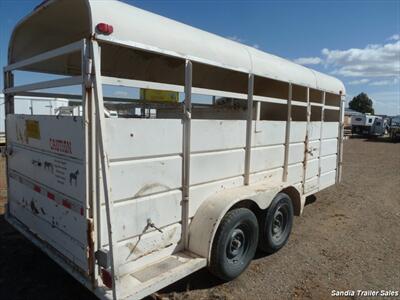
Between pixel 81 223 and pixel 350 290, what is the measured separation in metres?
2.75

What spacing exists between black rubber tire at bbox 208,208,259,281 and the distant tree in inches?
3260

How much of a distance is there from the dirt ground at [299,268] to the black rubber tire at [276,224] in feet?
0.51

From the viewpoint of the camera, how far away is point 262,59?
4012 mm

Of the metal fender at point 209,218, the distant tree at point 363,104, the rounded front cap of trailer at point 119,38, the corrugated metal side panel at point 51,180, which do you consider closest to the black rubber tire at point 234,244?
the metal fender at point 209,218

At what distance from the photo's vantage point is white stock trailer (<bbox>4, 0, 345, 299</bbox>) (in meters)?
2.42

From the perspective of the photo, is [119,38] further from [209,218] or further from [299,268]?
[299,268]

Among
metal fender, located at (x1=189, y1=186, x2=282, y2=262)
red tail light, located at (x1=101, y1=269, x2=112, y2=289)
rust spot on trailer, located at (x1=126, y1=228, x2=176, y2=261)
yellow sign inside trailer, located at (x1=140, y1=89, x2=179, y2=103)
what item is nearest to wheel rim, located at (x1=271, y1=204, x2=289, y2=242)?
metal fender, located at (x1=189, y1=186, x2=282, y2=262)

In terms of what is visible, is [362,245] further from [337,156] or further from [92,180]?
[92,180]

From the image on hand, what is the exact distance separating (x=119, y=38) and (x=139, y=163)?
3.16ft

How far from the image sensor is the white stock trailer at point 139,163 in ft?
7.95

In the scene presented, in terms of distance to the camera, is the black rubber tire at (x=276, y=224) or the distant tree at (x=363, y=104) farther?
the distant tree at (x=363, y=104)

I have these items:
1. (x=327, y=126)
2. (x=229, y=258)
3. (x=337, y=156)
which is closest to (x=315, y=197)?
(x=337, y=156)

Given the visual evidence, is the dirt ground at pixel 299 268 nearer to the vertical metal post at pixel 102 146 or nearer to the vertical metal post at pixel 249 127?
the vertical metal post at pixel 249 127

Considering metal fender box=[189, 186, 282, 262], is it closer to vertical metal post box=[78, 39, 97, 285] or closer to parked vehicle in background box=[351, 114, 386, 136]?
vertical metal post box=[78, 39, 97, 285]
